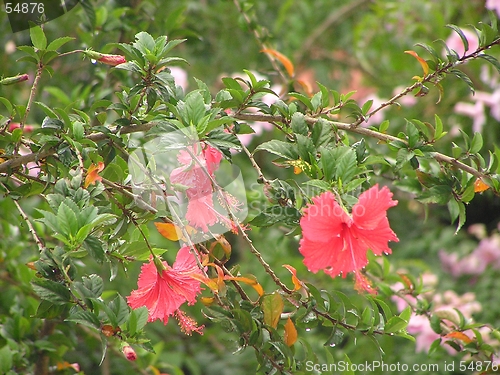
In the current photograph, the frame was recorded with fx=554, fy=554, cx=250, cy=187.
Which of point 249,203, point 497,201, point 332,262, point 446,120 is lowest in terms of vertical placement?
point 497,201

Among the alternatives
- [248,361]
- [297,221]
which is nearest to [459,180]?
[297,221]

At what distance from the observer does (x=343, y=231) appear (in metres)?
0.56

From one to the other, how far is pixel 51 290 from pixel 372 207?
34 cm

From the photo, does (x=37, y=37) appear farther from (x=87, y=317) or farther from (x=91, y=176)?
(x=87, y=317)

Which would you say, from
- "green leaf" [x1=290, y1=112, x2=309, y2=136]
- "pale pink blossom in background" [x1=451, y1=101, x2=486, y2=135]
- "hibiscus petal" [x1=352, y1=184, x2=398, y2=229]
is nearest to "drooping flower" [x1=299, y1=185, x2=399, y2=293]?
"hibiscus petal" [x1=352, y1=184, x2=398, y2=229]

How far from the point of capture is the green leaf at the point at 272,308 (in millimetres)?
620

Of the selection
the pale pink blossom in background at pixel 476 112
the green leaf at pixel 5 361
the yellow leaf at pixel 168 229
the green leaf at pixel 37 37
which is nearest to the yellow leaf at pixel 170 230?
the yellow leaf at pixel 168 229

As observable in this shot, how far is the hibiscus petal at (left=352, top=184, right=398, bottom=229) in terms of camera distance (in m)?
0.54

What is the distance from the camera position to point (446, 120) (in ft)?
6.22

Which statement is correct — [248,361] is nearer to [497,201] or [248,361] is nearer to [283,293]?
[283,293]

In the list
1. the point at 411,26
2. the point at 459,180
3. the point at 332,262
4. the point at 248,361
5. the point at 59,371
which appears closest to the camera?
the point at 332,262

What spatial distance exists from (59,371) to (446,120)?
1497 millimetres

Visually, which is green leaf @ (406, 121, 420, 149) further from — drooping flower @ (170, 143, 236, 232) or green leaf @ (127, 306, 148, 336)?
green leaf @ (127, 306, 148, 336)

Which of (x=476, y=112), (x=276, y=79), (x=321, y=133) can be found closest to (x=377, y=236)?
(x=321, y=133)
